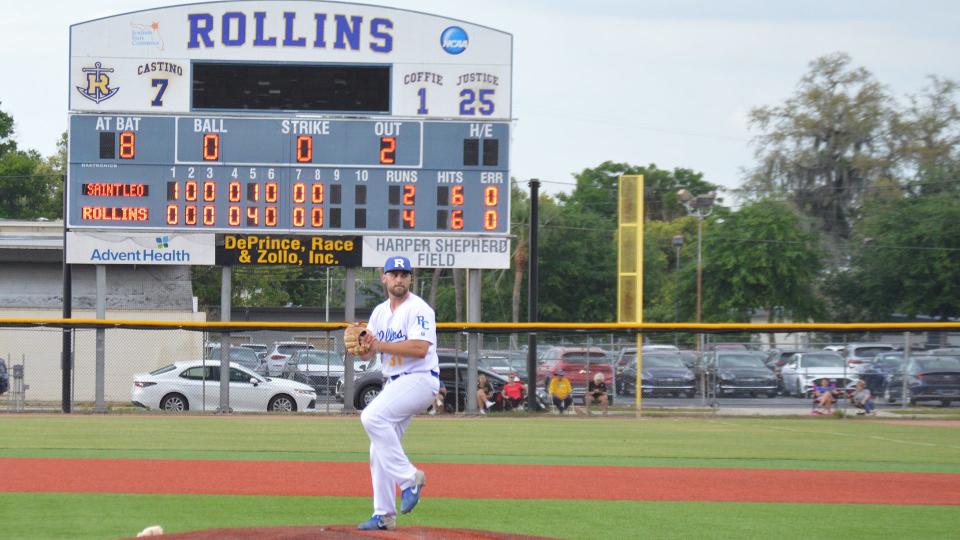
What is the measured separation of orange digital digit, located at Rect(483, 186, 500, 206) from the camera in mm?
26016

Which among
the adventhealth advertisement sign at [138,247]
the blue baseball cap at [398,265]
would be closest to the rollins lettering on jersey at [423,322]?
the blue baseball cap at [398,265]

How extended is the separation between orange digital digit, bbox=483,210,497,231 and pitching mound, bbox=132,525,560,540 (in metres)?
18.3

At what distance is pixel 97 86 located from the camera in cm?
2562

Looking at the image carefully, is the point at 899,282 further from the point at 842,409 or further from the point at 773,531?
the point at 773,531

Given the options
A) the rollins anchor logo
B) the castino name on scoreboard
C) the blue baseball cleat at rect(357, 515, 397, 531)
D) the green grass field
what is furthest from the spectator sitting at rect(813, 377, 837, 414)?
the blue baseball cleat at rect(357, 515, 397, 531)

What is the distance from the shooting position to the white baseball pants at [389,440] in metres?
8.10

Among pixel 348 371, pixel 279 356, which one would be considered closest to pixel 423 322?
pixel 348 371

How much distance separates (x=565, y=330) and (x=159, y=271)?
13.8 metres

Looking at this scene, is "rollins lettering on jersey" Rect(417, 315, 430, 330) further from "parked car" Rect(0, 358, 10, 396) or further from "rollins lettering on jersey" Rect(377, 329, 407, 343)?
"parked car" Rect(0, 358, 10, 396)

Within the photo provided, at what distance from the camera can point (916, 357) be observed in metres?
28.0

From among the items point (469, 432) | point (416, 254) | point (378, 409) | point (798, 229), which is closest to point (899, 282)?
point (798, 229)

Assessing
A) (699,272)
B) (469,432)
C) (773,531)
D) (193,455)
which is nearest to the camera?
(773,531)

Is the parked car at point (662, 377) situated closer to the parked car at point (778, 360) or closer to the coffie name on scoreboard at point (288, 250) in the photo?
the parked car at point (778, 360)

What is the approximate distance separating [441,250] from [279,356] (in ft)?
25.0
